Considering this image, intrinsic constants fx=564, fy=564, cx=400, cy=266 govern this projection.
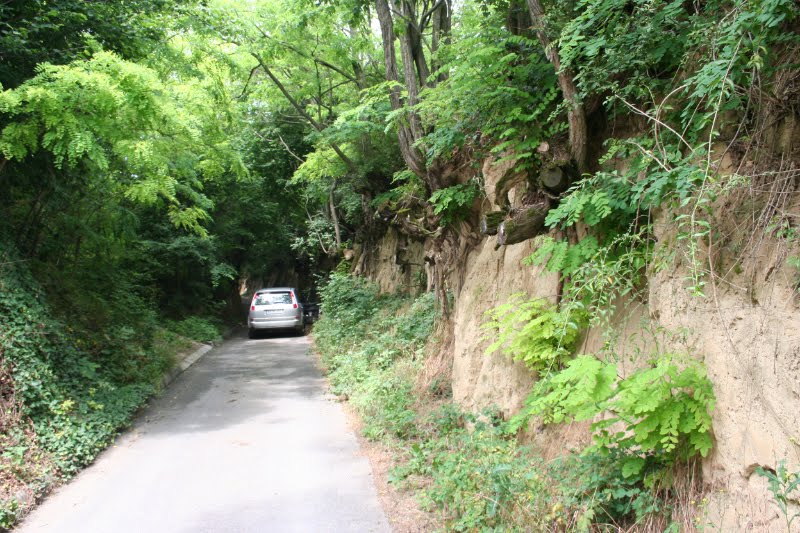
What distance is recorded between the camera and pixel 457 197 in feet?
25.2

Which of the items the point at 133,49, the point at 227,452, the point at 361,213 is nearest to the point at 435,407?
the point at 227,452

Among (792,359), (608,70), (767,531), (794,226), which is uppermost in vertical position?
(608,70)

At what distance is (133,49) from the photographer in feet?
30.6

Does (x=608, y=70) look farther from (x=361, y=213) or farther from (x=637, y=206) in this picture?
(x=361, y=213)

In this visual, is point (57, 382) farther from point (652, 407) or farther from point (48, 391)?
point (652, 407)

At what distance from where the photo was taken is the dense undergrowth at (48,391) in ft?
18.7

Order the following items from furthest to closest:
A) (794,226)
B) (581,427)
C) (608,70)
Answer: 1. (581,427)
2. (608,70)
3. (794,226)

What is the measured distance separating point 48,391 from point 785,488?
734 cm

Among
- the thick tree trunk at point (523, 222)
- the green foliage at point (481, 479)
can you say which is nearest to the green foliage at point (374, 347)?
the green foliage at point (481, 479)

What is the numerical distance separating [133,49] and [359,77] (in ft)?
20.0

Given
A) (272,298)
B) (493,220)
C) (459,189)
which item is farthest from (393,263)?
(493,220)

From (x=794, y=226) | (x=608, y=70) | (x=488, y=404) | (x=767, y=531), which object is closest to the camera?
(x=767, y=531)

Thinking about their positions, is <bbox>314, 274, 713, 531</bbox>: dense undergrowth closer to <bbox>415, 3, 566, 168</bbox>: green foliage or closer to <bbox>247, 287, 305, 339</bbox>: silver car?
<bbox>415, 3, 566, 168</bbox>: green foliage

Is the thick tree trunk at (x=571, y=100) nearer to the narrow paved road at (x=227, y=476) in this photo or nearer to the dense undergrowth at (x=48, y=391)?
the narrow paved road at (x=227, y=476)
